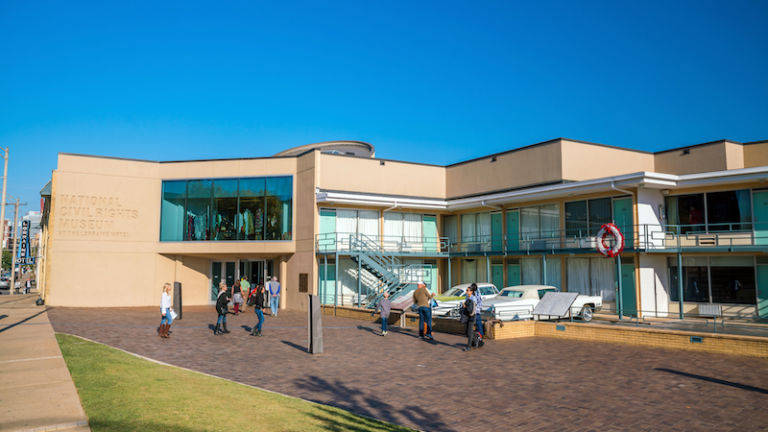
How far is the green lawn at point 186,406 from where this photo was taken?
269 inches

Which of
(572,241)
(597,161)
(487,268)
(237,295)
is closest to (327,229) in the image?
(237,295)

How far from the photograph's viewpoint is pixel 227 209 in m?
29.9

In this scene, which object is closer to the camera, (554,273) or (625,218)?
(625,218)

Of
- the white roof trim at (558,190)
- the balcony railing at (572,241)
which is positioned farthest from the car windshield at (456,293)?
the white roof trim at (558,190)

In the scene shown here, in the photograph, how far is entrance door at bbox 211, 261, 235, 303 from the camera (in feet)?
106

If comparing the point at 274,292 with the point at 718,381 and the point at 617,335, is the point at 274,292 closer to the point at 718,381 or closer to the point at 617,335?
the point at 617,335

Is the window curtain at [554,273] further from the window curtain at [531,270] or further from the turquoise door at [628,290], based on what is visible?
the turquoise door at [628,290]

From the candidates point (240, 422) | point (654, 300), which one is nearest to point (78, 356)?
point (240, 422)

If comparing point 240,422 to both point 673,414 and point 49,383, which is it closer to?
point 49,383

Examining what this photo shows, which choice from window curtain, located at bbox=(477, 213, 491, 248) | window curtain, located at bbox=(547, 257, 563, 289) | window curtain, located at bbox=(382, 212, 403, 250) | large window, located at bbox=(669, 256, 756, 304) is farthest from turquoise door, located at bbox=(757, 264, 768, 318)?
window curtain, located at bbox=(382, 212, 403, 250)

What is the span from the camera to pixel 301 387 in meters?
9.95

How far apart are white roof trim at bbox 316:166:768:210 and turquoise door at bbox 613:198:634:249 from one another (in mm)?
1225

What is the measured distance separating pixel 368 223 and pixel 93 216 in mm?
14840

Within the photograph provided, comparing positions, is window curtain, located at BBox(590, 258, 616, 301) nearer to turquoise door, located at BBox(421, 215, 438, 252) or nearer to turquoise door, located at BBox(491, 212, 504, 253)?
turquoise door, located at BBox(491, 212, 504, 253)
